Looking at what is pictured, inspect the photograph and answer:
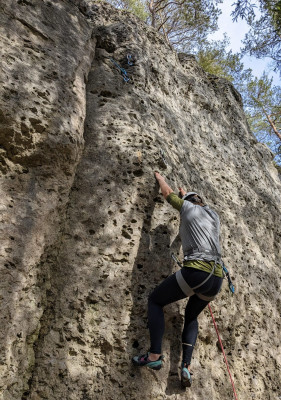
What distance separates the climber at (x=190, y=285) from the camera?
3.10 meters

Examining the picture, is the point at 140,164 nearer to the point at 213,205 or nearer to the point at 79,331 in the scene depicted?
the point at 213,205

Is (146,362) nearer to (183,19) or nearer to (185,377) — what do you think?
(185,377)

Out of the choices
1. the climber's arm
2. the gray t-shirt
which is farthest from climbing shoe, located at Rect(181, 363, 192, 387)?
the climber's arm

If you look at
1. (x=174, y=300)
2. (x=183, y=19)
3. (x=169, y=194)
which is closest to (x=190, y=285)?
(x=174, y=300)

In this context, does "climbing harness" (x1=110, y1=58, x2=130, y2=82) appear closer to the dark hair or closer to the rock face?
the rock face

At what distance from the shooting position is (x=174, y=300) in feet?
10.5

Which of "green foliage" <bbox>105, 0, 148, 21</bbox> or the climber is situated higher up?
"green foliage" <bbox>105, 0, 148, 21</bbox>

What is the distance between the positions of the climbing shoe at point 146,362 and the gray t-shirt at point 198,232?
1024mm

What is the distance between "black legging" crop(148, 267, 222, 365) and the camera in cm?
310

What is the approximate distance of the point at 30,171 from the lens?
350cm

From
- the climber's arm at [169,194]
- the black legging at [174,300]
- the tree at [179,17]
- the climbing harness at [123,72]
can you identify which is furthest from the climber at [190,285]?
the tree at [179,17]

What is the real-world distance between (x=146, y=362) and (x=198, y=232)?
1.38m

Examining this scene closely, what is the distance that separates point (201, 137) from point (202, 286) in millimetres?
3996

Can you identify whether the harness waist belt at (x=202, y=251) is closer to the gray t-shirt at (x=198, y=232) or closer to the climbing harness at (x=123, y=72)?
the gray t-shirt at (x=198, y=232)
